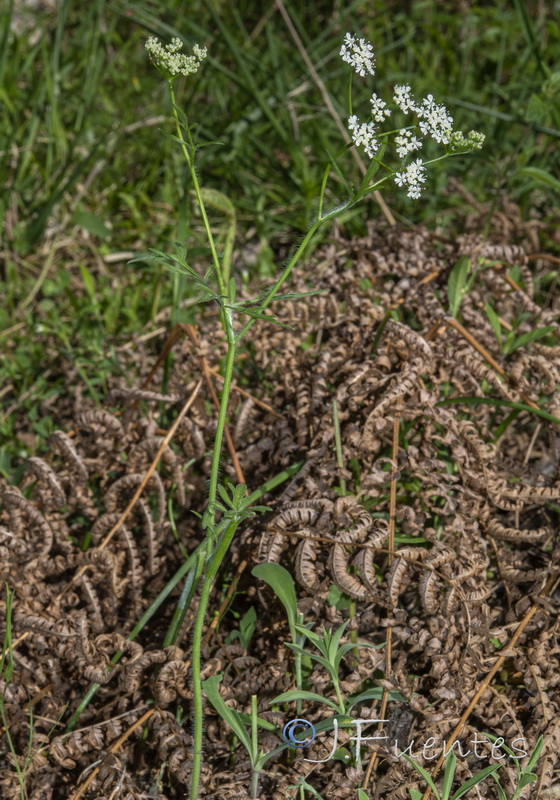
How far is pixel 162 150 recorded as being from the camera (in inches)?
157

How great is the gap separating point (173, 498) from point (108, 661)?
59 centimetres

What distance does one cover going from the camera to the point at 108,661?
7.15 ft

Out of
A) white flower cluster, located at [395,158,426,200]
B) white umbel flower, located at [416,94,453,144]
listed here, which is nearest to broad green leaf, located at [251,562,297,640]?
white flower cluster, located at [395,158,426,200]

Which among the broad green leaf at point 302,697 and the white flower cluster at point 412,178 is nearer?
the white flower cluster at point 412,178

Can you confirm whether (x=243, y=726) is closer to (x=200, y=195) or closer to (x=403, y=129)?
(x=200, y=195)

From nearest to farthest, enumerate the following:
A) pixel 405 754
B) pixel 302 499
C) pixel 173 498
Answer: pixel 405 754 → pixel 302 499 → pixel 173 498

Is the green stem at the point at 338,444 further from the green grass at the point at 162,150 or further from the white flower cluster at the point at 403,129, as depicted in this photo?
the green grass at the point at 162,150

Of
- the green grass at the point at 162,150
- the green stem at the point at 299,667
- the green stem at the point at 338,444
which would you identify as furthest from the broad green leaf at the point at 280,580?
the green grass at the point at 162,150

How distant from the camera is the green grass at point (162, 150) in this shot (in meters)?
3.46

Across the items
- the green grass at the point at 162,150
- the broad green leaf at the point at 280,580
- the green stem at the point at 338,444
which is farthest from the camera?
the green grass at the point at 162,150

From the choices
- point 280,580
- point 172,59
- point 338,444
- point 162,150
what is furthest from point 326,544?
point 162,150

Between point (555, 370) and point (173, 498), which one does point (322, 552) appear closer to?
point (173, 498)

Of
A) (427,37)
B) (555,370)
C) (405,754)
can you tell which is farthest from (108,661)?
(427,37)

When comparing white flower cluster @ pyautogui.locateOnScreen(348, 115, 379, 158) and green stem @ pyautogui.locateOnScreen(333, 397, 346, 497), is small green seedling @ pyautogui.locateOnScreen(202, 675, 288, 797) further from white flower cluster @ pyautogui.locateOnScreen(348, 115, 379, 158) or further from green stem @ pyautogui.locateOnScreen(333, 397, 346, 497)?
white flower cluster @ pyautogui.locateOnScreen(348, 115, 379, 158)
